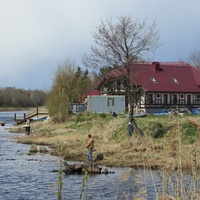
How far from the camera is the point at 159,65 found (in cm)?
6856

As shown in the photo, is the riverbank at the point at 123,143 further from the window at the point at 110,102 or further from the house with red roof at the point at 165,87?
the house with red roof at the point at 165,87

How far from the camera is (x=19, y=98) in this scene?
158m

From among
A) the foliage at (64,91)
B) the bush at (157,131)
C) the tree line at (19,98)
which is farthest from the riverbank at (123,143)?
the tree line at (19,98)

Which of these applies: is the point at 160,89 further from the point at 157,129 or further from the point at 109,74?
the point at 157,129

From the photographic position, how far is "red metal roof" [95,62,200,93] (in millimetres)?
64250

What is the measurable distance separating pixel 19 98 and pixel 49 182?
5430 inches

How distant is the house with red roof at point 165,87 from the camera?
209 feet

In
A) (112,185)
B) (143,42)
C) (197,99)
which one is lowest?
(112,185)

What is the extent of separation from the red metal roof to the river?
114 ft

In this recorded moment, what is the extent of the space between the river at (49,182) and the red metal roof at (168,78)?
34.6 meters

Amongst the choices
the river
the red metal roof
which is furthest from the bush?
the red metal roof

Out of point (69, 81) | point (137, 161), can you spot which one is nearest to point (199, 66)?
point (69, 81)

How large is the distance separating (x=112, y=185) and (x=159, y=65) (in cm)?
4900

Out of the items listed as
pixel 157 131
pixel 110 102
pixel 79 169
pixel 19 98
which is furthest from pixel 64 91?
pixel 19 98
